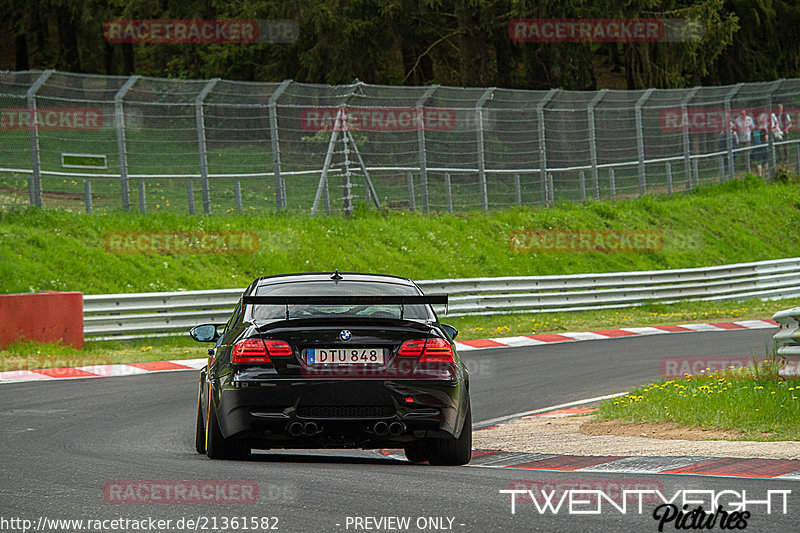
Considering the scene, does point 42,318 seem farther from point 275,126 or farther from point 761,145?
point 761,145

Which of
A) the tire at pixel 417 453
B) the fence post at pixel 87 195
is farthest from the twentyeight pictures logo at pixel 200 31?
the tire at pixel 417 453

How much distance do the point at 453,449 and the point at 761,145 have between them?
31.0m

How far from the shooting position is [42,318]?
16469 millimetres

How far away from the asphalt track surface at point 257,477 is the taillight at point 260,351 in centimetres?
66

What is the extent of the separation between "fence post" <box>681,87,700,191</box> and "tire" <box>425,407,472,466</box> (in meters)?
25.6

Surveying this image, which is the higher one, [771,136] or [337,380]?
[771,136]

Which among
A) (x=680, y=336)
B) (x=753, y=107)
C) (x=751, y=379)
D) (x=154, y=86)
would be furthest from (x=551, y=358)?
(x=753, y=107)

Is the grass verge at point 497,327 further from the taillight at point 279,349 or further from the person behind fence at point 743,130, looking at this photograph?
the taillight at point 279,349

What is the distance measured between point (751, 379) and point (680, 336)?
9082mm

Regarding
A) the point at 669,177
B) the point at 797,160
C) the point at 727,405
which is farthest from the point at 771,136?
the point at 727,405

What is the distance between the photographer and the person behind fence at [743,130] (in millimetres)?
34750

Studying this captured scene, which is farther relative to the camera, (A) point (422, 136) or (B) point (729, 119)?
(B) point (729, 119)

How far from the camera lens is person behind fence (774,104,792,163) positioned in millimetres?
35500

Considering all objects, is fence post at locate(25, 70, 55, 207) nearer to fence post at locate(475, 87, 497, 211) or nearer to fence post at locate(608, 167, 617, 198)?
fence post at locate(475, 87, 497, 211)
